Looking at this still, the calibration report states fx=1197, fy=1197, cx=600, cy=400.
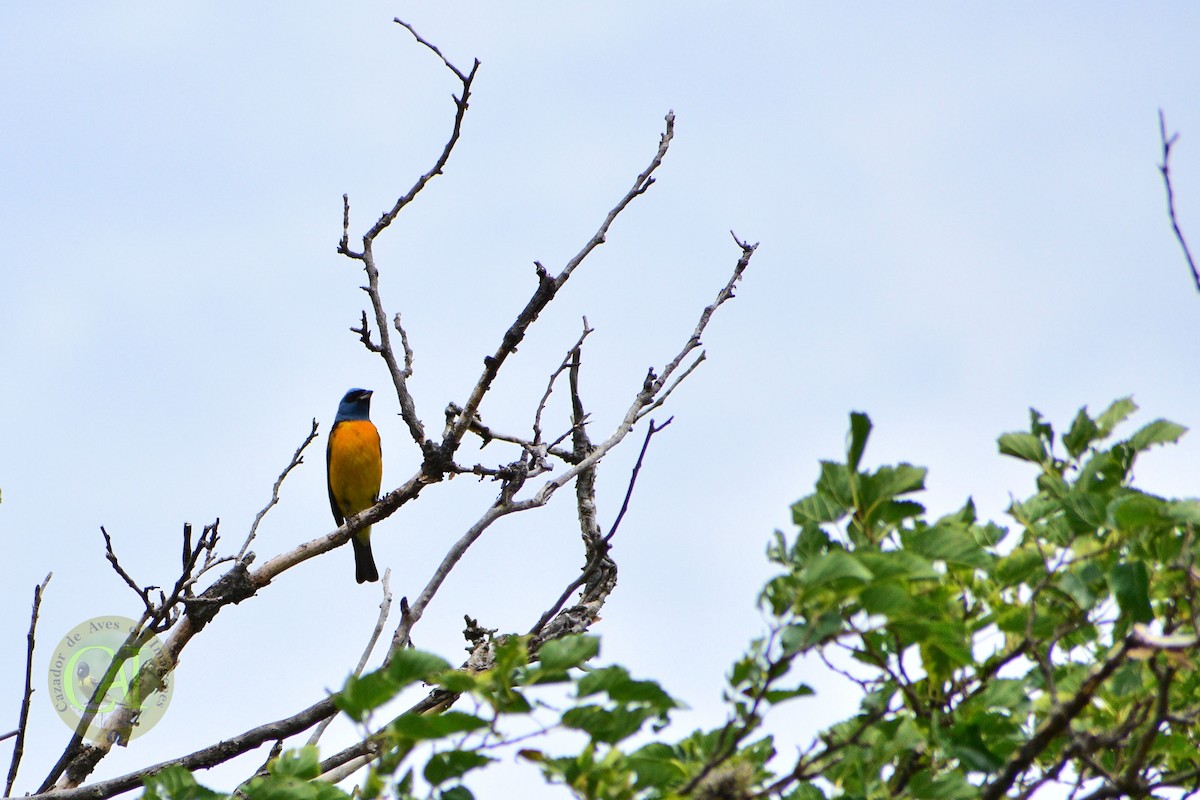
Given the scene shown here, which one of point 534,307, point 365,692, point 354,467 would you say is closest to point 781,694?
point 365,692

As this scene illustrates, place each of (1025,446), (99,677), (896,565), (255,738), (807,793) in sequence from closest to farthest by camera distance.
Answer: (896,565), (807,793), (1025,446), (255,738), (99,677)

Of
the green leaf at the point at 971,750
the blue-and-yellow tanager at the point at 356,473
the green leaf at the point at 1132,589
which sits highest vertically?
the blue-and-yellow tanager at the point at 356,473

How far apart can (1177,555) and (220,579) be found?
13.8 ft

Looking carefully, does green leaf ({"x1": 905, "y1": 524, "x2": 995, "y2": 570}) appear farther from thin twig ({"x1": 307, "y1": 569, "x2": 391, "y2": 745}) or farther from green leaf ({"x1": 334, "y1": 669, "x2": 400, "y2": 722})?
thin twig ({"x1": 307, "y1": 569, "x2": 391, "y2": 745})

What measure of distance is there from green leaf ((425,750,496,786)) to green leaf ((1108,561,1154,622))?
1188 mm

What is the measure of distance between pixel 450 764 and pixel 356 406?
37.5 ft

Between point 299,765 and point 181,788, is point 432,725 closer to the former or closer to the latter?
point 299,765

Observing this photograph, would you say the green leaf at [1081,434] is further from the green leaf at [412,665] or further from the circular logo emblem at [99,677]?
the circular logo emblem at [99,677]

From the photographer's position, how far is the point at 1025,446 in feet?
8.29

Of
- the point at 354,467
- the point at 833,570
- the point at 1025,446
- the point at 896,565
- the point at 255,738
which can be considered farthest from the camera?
the point at 354,467

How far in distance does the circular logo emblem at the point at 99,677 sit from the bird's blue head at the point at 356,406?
7260mm

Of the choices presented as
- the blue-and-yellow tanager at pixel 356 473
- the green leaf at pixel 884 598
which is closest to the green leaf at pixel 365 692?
the green leaf at pixel 884 598

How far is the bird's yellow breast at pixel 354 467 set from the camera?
40.8ft

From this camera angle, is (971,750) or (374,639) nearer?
(971,750)
